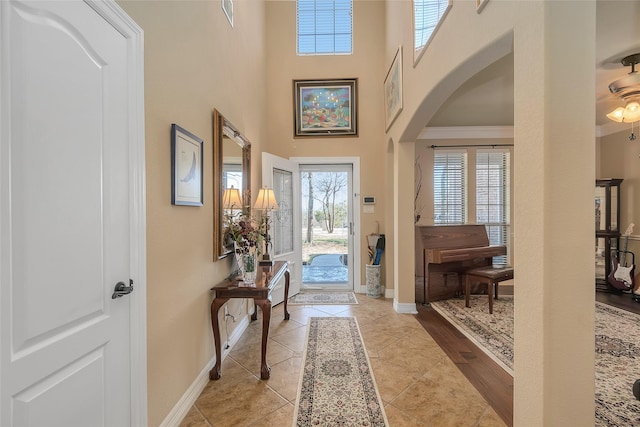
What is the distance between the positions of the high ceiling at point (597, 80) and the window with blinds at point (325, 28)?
2037 mm

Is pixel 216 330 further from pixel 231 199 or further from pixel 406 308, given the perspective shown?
pixel 406 308

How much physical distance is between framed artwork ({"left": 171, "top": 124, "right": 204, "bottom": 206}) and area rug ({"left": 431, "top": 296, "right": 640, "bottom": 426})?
112 inches

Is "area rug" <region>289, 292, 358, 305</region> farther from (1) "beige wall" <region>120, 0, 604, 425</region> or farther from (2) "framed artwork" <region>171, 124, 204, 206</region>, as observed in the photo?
(2) "framed artwork" <region>171, 124, 204, 206</region>

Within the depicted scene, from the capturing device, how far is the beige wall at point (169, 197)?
1493 millimetres

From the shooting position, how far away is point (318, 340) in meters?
2.81

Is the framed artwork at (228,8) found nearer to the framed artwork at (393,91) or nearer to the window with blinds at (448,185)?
the framed artwork at (393,91)

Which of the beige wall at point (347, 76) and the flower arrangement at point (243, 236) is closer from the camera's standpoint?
the flower arrangement at point (243, 236)

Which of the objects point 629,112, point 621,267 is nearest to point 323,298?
point 629,112

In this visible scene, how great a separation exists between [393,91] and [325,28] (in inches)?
75.4

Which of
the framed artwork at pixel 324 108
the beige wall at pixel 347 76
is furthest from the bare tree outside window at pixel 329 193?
the framed artwork at pixel 324 108

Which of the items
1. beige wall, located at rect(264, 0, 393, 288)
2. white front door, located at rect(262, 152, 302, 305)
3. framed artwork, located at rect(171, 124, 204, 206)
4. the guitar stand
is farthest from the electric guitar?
framed artwork, located at rect(171, 124, 204, 206)

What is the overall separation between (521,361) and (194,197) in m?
2.12

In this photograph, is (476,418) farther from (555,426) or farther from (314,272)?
(314,272)

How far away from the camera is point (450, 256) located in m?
3.69
